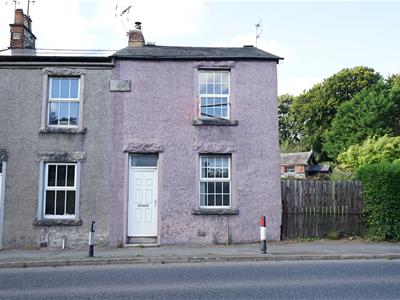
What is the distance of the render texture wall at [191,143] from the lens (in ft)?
44.6

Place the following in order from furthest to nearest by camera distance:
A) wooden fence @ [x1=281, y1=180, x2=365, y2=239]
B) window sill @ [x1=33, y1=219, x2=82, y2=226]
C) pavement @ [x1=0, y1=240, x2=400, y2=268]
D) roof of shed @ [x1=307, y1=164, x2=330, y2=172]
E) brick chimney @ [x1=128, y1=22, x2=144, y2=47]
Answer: roof of shed @ [x1=307, y1=164, x2=330, y2=172]
brick chimney @ [x1=128, y1=22, x2=144, y2=47]
wooden fence @ [x1=281, y1=180, x2=365, y2=239]
window sill @ [x1=33, y1=219, x2=82, y2=226]
pavement @ [x1=0, y1=240, x2=400, y2=268]

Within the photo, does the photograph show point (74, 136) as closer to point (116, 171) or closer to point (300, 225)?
point (116, 171)

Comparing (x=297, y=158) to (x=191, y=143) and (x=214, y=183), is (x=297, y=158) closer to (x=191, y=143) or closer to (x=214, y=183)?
(x=214, y=183)

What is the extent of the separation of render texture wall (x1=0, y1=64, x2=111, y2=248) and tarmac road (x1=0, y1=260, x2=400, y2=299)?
11.2 ft

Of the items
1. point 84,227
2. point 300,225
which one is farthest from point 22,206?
point 300,225

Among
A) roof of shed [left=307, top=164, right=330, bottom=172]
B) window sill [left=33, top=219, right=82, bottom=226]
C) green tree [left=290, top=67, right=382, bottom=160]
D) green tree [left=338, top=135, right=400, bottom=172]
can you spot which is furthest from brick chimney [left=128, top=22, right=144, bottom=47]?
green tree [left=290, top=67, right=382, bottom=160]

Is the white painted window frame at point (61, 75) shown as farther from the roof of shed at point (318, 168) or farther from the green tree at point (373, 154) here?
the roof of shed at point (318, 168)

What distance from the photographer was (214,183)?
551 inches

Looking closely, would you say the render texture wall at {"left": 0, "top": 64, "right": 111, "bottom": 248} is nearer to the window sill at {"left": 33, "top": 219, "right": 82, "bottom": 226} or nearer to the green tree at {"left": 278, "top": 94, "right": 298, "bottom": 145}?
the window sill at {"left": 33, "top": 219, "right": 82, "bottom": 226}

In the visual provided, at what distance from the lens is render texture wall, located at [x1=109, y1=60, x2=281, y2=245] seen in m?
13.6

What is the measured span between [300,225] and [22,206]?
948 centimetres

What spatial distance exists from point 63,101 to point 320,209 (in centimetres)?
978

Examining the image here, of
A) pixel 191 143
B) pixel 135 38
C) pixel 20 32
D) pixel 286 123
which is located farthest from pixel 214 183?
pixel 286 123

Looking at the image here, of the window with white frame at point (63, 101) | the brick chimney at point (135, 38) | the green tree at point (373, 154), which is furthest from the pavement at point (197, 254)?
the green tree at point (373, 154)
